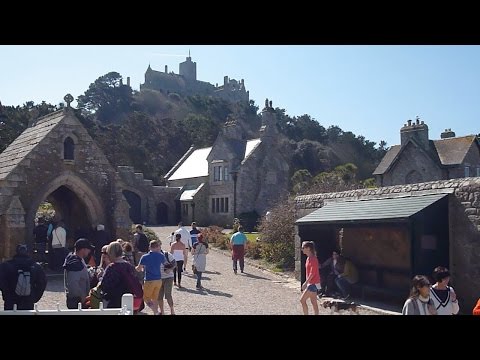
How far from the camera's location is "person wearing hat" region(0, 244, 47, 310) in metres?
6.64

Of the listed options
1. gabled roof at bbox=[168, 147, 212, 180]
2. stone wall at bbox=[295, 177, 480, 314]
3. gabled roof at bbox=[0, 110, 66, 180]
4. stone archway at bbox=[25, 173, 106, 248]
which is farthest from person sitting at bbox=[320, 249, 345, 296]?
gabled roof at bbox=[168, 147, 212, 180]

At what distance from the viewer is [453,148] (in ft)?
104

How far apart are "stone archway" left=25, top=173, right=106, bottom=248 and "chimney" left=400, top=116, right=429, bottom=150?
21.0 metres

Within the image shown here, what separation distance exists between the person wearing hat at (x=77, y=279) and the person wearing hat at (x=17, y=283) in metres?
0.46

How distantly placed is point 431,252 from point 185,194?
27623 millimetres

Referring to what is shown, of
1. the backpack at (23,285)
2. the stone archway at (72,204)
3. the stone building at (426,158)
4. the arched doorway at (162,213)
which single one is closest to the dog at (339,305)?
the backpack at (23,285)

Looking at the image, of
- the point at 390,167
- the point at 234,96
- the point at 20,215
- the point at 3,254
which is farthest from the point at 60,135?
the point at 234,96

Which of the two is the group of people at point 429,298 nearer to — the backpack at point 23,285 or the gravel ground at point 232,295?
the backpack at point 23,285

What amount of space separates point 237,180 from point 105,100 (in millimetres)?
42960

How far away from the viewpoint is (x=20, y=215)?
14.6 metres

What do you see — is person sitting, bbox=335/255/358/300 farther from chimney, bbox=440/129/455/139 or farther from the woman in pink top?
chimney, bbox=440/129/455/139

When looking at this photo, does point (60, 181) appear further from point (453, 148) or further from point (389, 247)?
point (453, 148)
